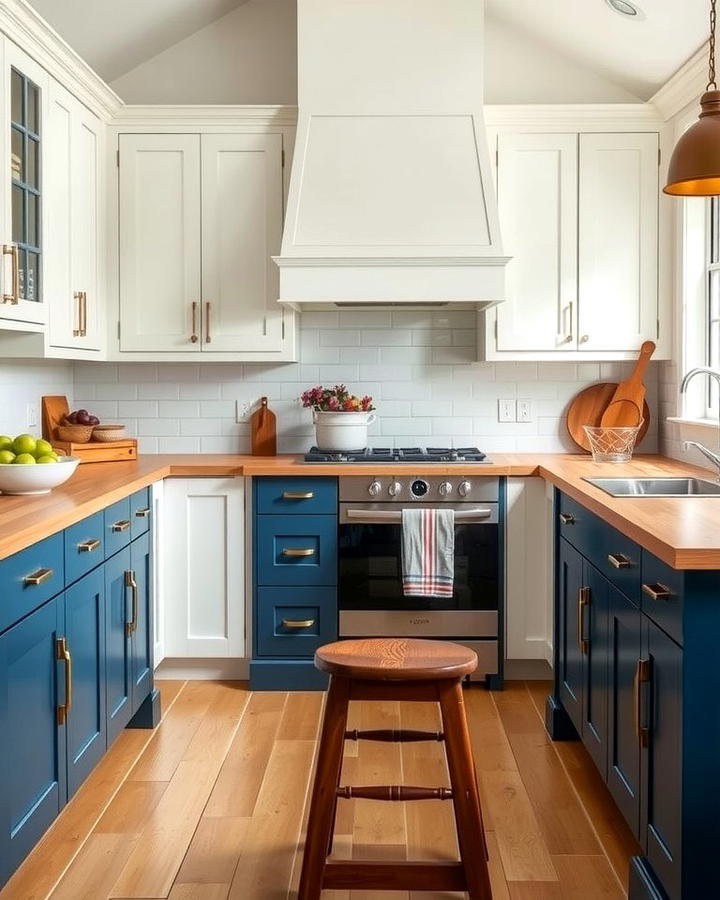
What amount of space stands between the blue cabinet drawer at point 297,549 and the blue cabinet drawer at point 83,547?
1102 mm

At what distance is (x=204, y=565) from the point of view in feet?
13.6

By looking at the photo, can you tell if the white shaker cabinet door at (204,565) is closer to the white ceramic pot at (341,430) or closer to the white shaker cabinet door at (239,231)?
the white ceramic pot at (341,430)

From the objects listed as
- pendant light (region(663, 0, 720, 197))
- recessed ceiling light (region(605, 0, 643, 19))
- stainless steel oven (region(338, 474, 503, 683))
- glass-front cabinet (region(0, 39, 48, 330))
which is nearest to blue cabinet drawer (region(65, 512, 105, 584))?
glass-front cabinet (region(0, 39, 48, 330))

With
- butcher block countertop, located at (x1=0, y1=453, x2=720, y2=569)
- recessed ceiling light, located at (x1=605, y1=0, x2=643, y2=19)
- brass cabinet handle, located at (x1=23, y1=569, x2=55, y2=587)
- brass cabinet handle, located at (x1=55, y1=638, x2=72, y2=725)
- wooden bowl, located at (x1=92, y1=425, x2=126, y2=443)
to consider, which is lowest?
brass cabinet handle, located at (x1=55, y1=638, x2=72, y2=725)

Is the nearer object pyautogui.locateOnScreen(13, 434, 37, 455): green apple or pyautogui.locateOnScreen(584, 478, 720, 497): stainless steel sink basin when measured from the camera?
pyautogui.locateOnScreen(13, 434, 37, 455): green apple

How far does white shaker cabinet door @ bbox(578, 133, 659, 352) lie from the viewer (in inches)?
169

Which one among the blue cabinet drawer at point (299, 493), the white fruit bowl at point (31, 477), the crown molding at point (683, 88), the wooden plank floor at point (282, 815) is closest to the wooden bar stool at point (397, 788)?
the wooden plank floor at point (282, 815)

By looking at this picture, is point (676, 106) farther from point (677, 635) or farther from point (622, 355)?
point (677, 635)

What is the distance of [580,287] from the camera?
432 centimetres

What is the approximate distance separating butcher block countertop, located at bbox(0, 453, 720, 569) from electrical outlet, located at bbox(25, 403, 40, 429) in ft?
1.05

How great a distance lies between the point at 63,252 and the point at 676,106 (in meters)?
2.50

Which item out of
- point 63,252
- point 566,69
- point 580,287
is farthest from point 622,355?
point 63,252

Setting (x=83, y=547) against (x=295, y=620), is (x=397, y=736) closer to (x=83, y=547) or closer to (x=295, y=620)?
(x=83, y=547)

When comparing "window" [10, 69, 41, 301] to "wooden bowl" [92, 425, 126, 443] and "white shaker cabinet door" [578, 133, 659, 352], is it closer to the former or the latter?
"wooden bowl" [92, 425, 126, 443]
